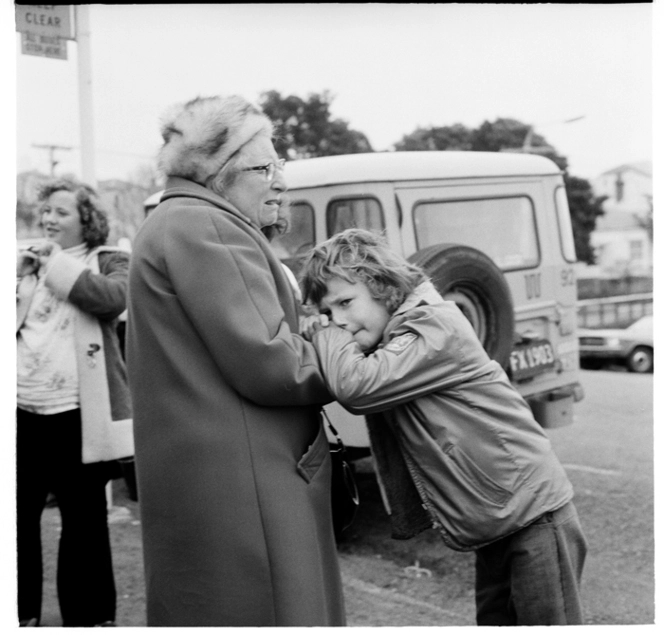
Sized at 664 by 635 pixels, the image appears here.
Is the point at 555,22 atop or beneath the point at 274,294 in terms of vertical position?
atop

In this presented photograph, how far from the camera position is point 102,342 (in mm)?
3121

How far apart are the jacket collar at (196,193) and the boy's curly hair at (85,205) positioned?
51.3 inches

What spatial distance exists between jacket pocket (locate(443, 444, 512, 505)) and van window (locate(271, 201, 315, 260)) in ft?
9.59

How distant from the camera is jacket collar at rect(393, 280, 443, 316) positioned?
2.18 metres

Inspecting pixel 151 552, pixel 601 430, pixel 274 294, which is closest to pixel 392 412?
pixel 274 294

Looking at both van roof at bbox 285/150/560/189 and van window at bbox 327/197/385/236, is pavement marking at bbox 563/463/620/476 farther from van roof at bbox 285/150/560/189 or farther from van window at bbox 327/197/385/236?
van window at bbox 327/197/385/236

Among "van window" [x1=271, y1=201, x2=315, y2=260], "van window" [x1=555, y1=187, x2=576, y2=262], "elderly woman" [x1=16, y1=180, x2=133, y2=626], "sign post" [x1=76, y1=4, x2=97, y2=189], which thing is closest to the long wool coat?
"elderly woman" [x1=16, y1=180, x2=133, y2=626]

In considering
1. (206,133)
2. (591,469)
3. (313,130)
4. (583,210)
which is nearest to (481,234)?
(591,469)

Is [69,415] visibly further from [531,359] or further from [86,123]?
[531,359]

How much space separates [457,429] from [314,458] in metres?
0.38

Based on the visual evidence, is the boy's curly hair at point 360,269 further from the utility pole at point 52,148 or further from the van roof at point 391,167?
the utility pole at point 52,148

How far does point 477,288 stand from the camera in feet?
14.7

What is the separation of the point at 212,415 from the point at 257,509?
0.84 ft
